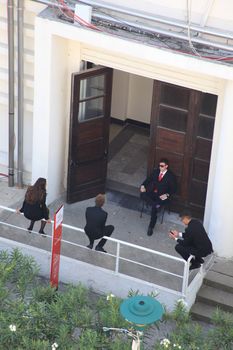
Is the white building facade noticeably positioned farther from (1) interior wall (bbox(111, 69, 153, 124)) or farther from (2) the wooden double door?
(1) interior wall (bbox(111, 69, 153, 124))

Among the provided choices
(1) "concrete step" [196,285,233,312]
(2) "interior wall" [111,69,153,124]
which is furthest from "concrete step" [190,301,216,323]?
(2) "interior wall" [111,69,153,124]

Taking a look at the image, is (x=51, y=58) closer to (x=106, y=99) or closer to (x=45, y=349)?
(x=106, y=99)

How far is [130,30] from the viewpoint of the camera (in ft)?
48.3

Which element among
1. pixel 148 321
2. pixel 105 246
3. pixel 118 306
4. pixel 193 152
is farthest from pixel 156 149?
pixel 148 321

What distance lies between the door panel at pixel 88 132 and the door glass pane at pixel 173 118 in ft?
3.80

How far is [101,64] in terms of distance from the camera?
52.5 ft

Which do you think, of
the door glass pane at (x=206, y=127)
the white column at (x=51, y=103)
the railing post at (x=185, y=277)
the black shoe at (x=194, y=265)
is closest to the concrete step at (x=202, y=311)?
the railing post at (x=185, y=277)

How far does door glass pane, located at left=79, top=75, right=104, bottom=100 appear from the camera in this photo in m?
16.1

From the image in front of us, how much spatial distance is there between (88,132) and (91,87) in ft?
2.78

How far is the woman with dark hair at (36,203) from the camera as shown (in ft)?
49.2

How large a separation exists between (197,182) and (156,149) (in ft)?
3.12

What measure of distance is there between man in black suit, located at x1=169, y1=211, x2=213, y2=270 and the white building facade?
0.99 metres

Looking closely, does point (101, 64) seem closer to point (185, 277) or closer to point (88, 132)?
point (88, 132)

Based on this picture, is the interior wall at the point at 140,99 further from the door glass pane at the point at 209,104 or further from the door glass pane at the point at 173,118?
the door glass pane at the point at 209,104
